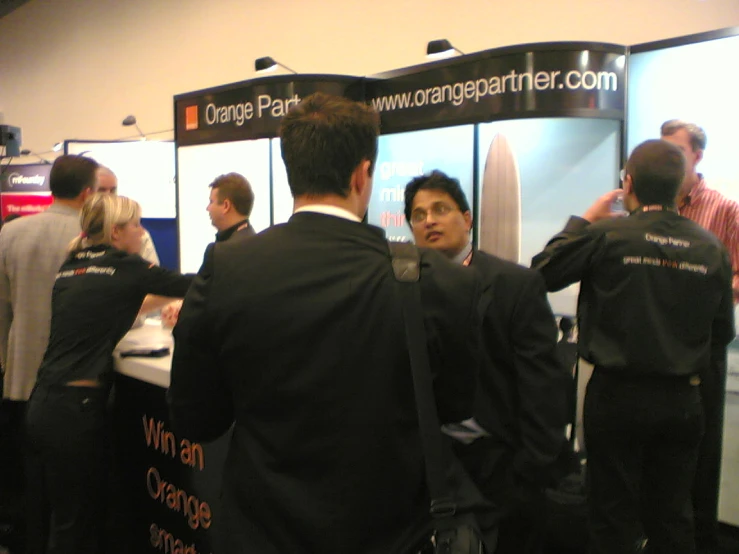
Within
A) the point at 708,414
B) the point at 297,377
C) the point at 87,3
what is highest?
the point at 87,3

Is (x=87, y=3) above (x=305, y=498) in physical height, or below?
above

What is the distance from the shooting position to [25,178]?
7742mm

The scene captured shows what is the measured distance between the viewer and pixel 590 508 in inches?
80.7

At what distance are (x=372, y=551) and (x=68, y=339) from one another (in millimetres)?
1370

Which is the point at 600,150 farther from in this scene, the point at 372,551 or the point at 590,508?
the point at 372,551

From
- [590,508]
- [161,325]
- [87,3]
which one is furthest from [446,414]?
[87,3]

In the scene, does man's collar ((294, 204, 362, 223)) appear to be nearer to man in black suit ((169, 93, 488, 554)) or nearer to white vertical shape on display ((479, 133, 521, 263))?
man in black suit ((169, 93, 488, 554))

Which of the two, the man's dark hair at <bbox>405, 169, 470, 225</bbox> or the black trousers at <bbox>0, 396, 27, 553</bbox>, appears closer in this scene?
the man's dark hair at <bbox>405, 169, 470, 225</bbox>

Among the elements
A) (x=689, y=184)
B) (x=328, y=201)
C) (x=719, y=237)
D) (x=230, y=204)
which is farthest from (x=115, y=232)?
(x=719, y=237)

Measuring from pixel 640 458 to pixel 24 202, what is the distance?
7.29 m

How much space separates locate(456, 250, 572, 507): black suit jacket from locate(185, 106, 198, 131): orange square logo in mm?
3062

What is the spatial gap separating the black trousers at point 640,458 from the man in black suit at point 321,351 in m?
1.07

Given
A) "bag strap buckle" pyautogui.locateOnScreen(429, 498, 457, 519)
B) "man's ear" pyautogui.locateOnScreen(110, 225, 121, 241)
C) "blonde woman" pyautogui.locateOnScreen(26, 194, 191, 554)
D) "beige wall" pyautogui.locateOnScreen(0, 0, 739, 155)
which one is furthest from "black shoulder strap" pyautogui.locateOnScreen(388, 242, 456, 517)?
"beige wall" pyautogui.locateOnScreen(0, 0, 739, 155)

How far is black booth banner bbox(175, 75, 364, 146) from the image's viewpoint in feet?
12.2
